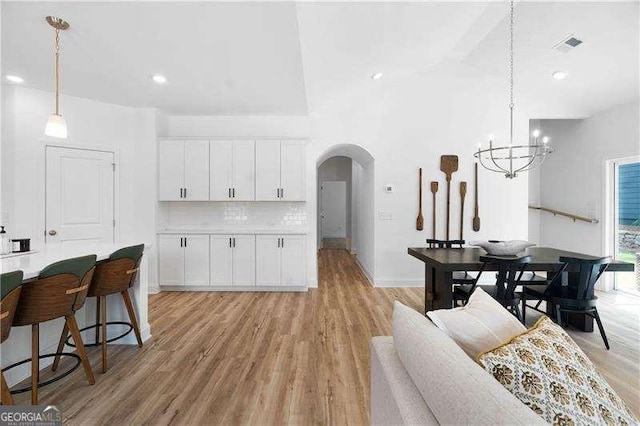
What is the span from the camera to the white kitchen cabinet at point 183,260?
455 centimetres

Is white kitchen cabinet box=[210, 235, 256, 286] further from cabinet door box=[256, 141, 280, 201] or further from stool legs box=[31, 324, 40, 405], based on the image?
stool legs box=[31, 324, 40, 405]

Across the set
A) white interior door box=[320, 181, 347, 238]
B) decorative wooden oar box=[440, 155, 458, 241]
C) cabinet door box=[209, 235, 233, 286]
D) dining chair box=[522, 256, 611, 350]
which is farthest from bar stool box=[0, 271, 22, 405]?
white interior door box=[320, 181, 347, 238]

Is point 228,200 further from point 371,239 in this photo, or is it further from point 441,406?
point 441,406

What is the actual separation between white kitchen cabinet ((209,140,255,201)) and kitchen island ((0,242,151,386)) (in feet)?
6.32

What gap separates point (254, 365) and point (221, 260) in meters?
2.39

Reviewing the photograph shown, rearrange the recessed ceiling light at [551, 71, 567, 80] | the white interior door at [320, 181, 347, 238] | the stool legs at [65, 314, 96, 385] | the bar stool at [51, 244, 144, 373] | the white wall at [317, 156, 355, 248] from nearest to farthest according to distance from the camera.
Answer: the stool legs at [65, 314, 96, 385], the bar stool at [51, 244, 144, 373], the recessed ceiling light at [551, 71, 567, 80], the white wall at [317, 156, 355, 248], the white interior door at [320, 181, 347, 238]

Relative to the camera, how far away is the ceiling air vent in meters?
3.55

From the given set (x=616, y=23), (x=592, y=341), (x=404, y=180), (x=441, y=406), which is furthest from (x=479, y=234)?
(x=441, y=406)

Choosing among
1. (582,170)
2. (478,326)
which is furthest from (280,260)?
(582,170)

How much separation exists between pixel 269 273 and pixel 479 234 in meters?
3.36

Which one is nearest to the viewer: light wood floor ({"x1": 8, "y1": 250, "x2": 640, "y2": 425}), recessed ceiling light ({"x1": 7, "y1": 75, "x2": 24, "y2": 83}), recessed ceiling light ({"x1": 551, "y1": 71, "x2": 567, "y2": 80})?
light wood floor ({"x1": 8, "y1": 250, "x2": 640, "y2": 425})

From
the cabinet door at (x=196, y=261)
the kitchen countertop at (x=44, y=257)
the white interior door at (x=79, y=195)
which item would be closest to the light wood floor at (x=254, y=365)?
the cabinet door at (x=196, y=261)

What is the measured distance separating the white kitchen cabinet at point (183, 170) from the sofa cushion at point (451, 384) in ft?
13.8

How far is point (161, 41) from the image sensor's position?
2699 millimetres
